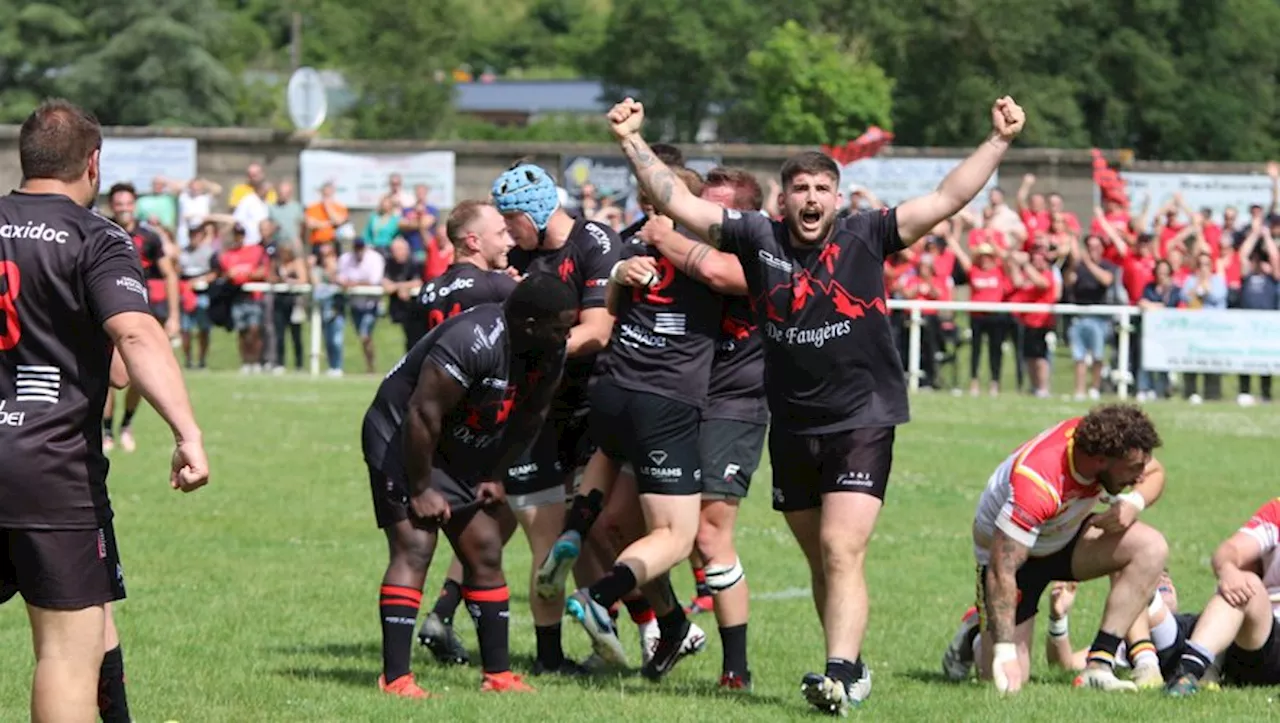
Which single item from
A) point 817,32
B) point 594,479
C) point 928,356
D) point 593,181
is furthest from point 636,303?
point 817,32

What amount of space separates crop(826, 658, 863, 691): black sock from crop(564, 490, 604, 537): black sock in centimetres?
137

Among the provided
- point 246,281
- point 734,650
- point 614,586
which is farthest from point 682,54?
point 614,586

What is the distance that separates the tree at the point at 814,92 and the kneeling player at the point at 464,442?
4503 centimetres

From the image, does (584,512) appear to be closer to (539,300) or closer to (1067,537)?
(539,300)

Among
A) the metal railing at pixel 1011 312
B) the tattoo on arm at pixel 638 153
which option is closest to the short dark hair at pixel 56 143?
the tattoo on arm at pixel 638 153

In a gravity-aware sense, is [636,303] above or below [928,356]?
above

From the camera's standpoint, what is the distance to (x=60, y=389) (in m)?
6.09

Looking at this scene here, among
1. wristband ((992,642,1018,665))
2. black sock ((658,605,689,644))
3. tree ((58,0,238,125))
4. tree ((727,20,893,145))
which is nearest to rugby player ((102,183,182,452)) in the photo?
black sock ((658,605,689,644))

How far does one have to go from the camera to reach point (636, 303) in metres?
9.01

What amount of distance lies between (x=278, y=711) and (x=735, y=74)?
57.3 meters

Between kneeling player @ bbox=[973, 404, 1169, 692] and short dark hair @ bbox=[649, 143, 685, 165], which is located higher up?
short dark hair @ bbox=[649, 143, 685, 165]

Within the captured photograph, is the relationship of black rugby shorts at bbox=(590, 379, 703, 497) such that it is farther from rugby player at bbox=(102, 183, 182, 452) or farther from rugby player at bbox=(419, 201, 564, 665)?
rugby player at bbox=(102, 183, 182, 452)

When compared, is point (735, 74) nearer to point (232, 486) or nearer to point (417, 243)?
point (417, 243)

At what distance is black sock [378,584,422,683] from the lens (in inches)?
328
